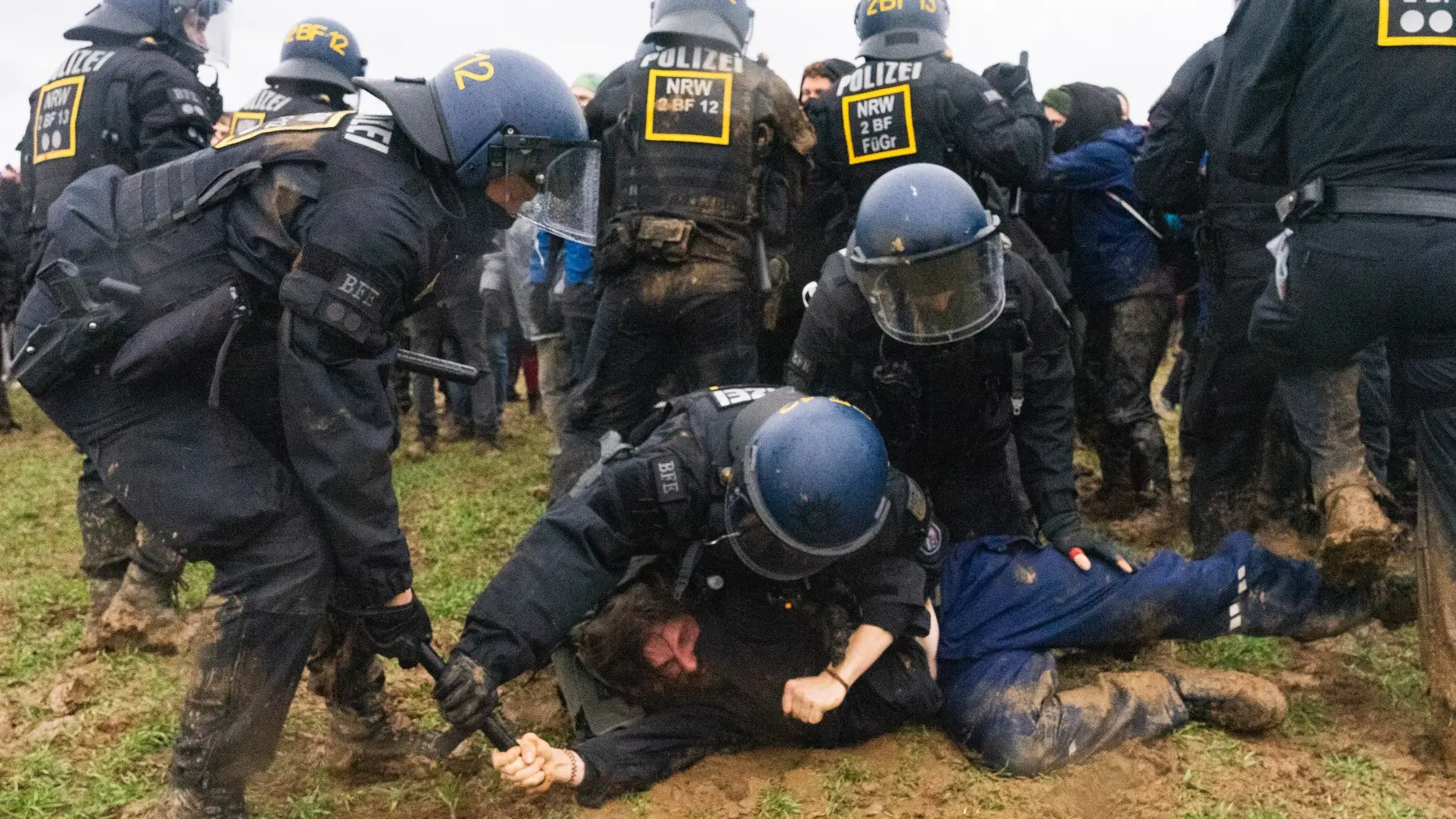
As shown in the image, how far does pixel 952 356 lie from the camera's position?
3717 millimetres

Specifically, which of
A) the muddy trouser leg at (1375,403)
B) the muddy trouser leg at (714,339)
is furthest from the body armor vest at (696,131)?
the muddy trouser leg at (1375,403)

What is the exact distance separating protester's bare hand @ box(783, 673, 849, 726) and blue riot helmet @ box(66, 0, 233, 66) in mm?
3494

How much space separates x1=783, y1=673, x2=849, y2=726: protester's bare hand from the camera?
2979 millimetres

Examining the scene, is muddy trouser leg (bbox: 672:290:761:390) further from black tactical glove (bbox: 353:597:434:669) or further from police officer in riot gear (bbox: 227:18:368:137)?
police officer in riot gear (bbox: 227:18:368:137)

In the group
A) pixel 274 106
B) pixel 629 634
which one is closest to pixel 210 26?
pixel 274 106

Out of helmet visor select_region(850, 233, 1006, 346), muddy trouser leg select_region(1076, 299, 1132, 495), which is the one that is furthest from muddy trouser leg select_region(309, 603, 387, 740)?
muddy trouser leg select_region(1076, 299, 1132, 495)

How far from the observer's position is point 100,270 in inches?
111

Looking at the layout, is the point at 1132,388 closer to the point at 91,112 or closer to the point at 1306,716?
the point at 1306,716

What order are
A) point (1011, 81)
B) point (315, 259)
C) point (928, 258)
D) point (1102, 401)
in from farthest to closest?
point (1102, 401) < point (1011, 81) < point (928, 258) < point (315, 259)

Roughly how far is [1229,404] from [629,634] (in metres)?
2.35

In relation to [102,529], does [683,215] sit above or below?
above

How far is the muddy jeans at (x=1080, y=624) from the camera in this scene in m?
3.20

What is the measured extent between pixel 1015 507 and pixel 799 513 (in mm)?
1484

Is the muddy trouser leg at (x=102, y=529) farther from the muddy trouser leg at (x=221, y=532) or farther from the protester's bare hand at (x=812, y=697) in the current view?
the protester's bare hand at (x=812, y=697)
